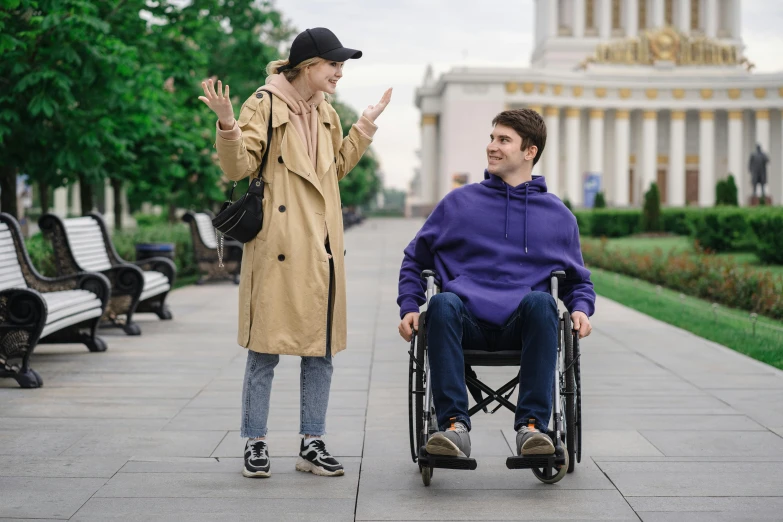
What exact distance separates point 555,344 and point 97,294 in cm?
507

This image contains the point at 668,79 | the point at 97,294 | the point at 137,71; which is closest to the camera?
the point at 97,294

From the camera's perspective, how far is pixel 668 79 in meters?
82.0

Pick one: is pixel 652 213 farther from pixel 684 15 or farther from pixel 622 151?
pixel 684 15

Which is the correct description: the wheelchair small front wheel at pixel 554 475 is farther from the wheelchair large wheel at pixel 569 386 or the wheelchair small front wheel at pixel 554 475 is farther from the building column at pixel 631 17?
the building column at pixel 631 17

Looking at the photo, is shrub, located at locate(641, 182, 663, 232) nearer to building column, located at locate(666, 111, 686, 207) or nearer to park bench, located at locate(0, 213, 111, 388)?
park bench, located at locate(0, 213, 111, 388)

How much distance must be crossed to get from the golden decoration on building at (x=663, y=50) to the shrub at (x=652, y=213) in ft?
152

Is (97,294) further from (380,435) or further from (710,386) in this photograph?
(710,386)

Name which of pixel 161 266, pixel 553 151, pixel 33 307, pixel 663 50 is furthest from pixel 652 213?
pixel 663 50

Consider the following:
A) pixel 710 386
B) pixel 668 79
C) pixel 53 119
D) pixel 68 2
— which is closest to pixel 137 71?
pixel 53 119

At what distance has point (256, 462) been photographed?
179 inches

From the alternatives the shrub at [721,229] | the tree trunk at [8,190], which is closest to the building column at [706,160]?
the shrub at [721,229]

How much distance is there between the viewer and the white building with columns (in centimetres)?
7831

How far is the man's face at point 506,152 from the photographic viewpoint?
4695 mm

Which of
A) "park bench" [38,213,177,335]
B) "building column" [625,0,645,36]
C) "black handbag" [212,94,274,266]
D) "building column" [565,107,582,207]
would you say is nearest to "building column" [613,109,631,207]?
"building column" [565,107,582,207]
